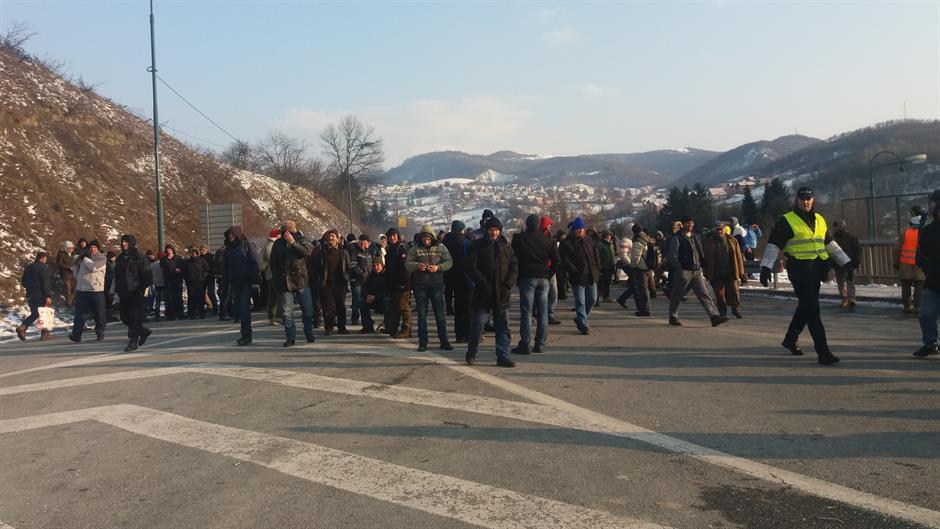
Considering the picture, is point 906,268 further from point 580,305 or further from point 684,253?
point 580,305

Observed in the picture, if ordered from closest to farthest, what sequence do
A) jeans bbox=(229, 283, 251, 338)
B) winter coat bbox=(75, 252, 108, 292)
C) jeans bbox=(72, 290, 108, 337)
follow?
1. jeans bbox=(229, 283, 251, 338)
2. winter coat bbox=(75, 252, 108, 292)
3. jeans bbox=(72, 290, 108, 337)

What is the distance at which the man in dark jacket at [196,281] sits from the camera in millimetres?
17109

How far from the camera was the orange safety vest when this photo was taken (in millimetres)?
11086

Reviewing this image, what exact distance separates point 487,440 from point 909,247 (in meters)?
9.52

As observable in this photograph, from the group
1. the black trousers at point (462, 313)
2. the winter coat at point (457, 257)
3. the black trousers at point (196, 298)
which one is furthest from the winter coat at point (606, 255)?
the black trousers at point (196, 298)

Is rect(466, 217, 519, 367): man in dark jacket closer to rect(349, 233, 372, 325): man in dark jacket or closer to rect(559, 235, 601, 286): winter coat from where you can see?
rect(559, 235, 601, 286): winter coat

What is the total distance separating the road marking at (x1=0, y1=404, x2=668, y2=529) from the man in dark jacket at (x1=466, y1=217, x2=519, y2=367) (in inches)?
137

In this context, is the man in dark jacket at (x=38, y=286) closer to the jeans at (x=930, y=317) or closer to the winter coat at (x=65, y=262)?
the winter coat at (x=65, y=262)

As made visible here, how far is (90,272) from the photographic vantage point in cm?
1225

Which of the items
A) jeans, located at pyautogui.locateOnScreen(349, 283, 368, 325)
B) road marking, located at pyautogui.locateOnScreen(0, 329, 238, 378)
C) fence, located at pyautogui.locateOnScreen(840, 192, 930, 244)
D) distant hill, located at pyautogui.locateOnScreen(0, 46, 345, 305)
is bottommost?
road marking, located at pyautogui.locateOnScreen(0, 329, 238, 378)

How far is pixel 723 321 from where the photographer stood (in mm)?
11125

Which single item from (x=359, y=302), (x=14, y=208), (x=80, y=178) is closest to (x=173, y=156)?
(x=80, y=178)

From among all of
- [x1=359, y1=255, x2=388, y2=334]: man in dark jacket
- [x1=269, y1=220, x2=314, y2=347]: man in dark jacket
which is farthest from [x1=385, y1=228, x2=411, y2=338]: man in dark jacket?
[x1=269, y1=220, x2=314, y2=347]: man in dark jacket

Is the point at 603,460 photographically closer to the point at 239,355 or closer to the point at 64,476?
the point at 64,476
